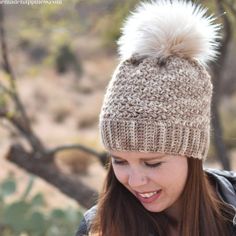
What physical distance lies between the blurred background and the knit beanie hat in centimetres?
34

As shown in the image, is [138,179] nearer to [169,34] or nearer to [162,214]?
[162,214]

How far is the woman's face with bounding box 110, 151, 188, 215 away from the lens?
5.89ft

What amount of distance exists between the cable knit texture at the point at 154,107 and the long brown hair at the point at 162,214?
12cm

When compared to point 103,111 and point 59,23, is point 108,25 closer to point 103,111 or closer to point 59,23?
point 59,23

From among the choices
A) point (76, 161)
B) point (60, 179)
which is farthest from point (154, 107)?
point (76, 161)

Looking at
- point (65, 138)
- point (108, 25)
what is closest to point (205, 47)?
point (108, 25)

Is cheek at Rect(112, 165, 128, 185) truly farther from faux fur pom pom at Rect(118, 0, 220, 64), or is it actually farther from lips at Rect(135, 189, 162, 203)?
faux fur pom pom at Rect(118, 0, 220, 64)

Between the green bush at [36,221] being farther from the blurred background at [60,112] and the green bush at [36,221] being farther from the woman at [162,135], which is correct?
the woman at [162,135]

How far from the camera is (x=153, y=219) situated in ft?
6.54

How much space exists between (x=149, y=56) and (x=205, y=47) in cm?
19

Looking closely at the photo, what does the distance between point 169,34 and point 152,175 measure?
1.46ft

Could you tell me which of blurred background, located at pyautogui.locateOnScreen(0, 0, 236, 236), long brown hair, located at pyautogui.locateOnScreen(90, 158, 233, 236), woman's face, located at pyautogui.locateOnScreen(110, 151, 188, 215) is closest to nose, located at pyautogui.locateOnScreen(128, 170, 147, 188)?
woman's face, located at pyautogui.locateOnScreen(110, 151, 188, 215)

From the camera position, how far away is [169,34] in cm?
191

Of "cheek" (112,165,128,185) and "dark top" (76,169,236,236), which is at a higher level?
"cheek" (112,165,128,185)
